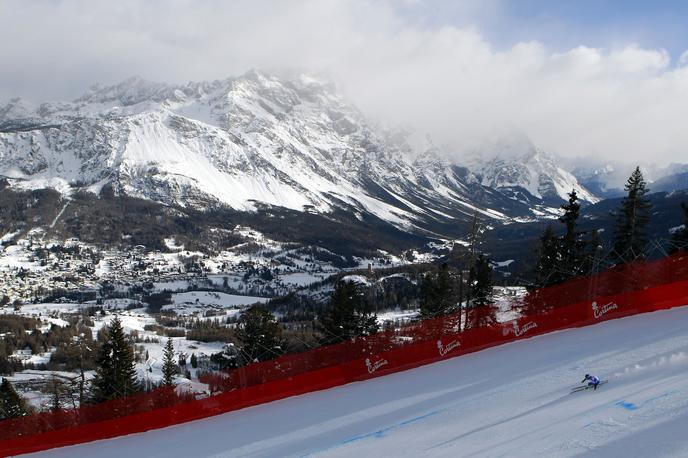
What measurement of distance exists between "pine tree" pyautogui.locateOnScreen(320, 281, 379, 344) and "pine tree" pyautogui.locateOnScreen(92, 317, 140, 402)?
14.0 metres

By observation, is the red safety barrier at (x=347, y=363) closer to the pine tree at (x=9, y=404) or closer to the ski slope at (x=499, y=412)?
the ski slope at (x=499, y=412)

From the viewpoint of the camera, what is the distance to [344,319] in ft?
118

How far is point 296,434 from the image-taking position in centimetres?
1622

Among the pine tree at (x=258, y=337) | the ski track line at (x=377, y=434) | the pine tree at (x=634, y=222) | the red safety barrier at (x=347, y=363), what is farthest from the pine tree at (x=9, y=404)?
the pine tree at (x=634, y=222)

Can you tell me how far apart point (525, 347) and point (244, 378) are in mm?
12281

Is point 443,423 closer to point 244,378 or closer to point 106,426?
point 244,378

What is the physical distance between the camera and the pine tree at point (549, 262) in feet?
108

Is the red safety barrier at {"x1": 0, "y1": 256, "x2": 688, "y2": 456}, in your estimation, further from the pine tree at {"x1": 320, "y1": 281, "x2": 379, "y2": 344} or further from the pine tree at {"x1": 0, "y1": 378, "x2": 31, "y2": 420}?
the pine tree at {"x1": 0, "y1": 378, "x2": 31, "y2": 420}

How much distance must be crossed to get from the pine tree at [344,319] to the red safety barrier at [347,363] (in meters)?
11.2

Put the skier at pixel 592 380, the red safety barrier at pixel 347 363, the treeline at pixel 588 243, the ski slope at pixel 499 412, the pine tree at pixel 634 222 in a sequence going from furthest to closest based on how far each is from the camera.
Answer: the pine tree at pixel 634 222 → the treeline at pixel 588 243 → the red safety barrier at pixel 347 363 → the skier at pixel 592 380 → the ski slope at pixel 499 412

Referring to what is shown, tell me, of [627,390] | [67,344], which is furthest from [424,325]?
[67,344]

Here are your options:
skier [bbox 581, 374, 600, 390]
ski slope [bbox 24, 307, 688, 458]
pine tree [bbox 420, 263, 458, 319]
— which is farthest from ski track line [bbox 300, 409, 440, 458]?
pine tree [bbox 420, 263, 458, 319]

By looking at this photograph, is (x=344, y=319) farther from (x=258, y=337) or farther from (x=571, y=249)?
(x=571, y=249)

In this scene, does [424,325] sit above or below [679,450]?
above
